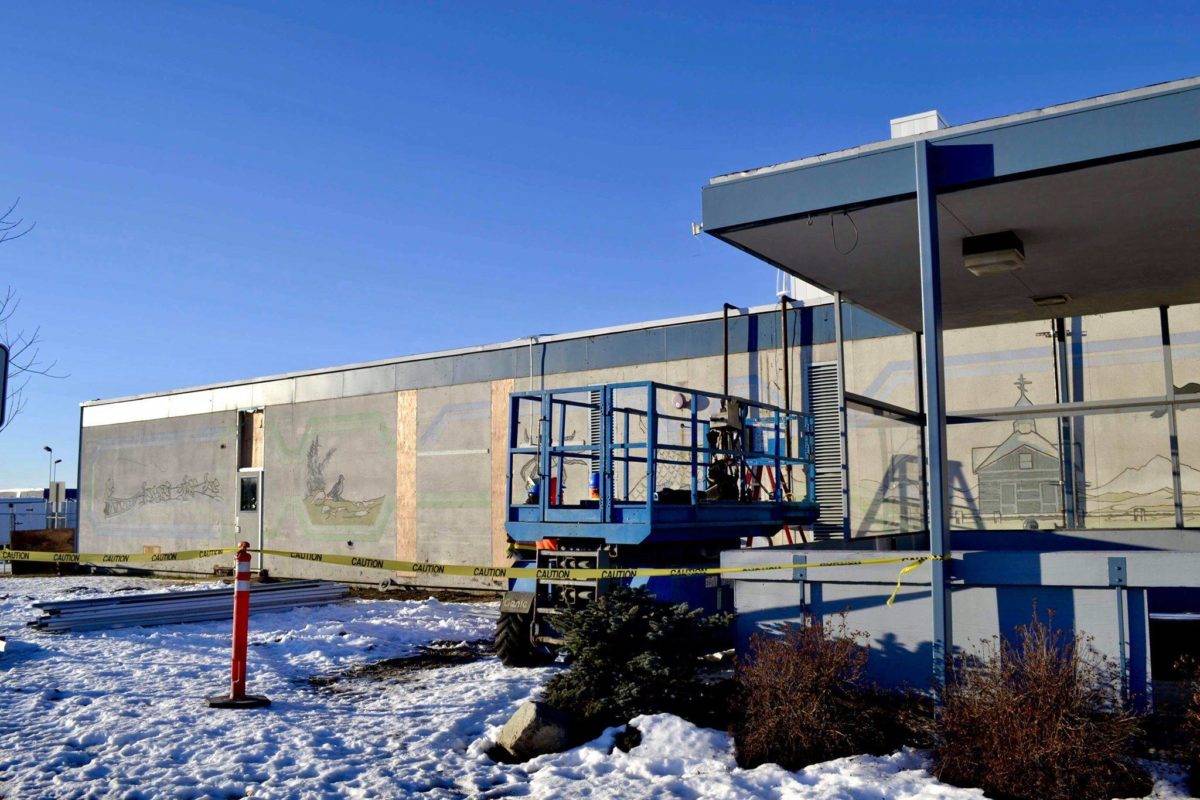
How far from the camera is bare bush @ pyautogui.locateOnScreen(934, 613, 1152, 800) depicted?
5.71 m

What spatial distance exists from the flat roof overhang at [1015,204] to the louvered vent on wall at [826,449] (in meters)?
4.33

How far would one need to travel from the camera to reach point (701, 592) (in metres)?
10.2

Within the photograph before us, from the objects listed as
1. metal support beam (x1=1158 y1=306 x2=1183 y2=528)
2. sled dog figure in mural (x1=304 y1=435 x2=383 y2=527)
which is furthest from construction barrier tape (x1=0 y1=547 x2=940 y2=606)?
sled dog figure in mural (x1=304 y1=435 x2=383 y2=527)

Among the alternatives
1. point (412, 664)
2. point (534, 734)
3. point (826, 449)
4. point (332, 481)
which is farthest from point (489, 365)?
point (534, 734)

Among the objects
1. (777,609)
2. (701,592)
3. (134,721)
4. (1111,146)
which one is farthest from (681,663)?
(1111,146)

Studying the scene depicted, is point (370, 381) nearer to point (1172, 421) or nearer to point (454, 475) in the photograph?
point (454, 475)

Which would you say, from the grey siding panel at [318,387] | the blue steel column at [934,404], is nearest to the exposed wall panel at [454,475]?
the grey siding panel at [318,387]

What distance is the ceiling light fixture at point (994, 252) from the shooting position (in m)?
9.29

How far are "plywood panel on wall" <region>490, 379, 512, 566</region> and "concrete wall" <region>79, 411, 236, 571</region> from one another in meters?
9.79

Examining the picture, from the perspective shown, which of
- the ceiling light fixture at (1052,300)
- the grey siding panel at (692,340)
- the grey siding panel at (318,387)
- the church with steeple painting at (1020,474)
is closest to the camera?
the ceiling light fixture at (1052,300)

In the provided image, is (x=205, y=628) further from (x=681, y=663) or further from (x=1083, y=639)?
(x=1083, y=639)

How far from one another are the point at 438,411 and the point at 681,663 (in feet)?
48.3

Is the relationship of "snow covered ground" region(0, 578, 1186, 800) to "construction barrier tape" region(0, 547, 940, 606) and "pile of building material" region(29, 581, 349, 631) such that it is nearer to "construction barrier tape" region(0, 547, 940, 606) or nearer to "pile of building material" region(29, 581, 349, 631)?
"construction barrier tape" region(0, 547, 940, 606)

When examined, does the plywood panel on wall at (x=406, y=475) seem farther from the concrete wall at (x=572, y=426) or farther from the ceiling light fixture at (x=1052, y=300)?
the ceiling light fixture at (x=1052, y=300)
